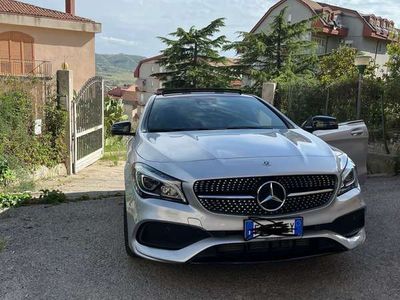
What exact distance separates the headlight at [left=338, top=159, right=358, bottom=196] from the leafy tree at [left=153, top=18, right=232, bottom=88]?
22934mm

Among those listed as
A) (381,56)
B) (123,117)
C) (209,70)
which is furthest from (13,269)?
(381,56)

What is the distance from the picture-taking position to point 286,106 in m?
11.8

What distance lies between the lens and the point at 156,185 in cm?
332

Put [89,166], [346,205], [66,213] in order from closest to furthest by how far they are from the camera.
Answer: [346,205] → [66,213] → [89,166]

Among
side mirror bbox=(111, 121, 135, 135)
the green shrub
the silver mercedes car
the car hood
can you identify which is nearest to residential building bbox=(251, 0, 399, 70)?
the green shrub

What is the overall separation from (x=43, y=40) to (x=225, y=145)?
76.1 feet

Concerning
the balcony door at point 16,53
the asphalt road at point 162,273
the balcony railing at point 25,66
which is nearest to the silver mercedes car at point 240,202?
the asphalt road at point 162,273

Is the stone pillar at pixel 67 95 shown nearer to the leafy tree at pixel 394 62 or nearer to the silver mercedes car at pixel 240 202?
→ the silver mercedes car at pixel 240 202

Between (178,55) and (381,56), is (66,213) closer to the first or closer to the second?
(178,55)

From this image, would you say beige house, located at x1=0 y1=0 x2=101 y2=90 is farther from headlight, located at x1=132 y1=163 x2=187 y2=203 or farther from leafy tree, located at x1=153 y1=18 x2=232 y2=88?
headlight, located at x1=132 y1=163 x2=187 y2=203

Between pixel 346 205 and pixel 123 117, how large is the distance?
1537 cm

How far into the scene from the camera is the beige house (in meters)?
23.2

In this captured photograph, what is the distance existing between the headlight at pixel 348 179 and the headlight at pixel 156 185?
3.93 feet

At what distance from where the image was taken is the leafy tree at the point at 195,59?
2641 centimetres
